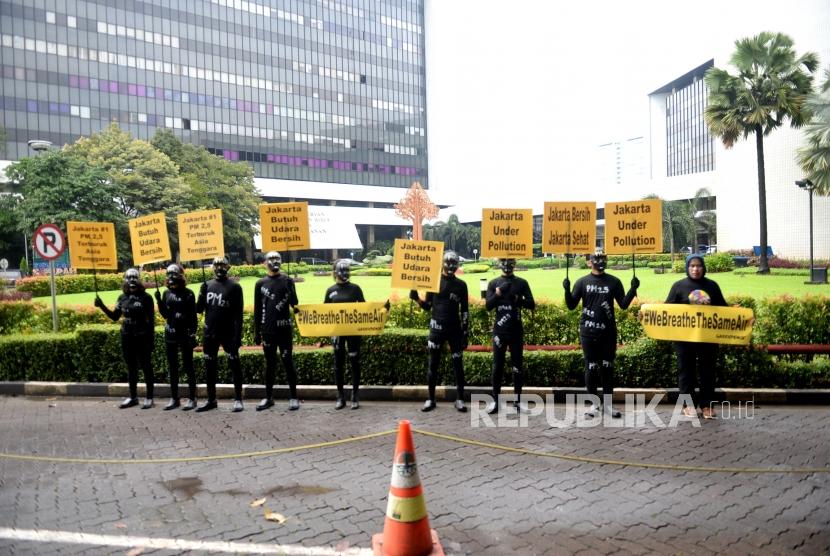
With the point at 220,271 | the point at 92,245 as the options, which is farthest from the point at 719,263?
the point at 92,245

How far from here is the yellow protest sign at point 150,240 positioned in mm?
9492

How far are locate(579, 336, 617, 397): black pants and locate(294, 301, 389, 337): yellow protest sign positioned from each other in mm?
3007

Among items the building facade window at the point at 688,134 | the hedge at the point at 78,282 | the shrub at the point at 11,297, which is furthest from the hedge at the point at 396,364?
the building facade window at the point at 688,134

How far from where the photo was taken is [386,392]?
30.4ft

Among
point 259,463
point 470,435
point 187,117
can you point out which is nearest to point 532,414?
point 470,435

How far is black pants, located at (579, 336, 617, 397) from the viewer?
764cm

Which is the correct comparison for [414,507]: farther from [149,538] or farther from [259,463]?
[259,463]

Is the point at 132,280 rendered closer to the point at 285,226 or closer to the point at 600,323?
the point at 285,226

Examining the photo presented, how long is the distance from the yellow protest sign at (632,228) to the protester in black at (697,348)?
40.4 inches

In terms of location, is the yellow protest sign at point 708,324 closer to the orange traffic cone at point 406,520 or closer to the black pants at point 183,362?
the orange traffic cone at point 406,520

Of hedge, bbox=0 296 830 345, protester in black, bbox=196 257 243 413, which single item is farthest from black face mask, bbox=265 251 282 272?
hedge, bbox=0 296 830 345

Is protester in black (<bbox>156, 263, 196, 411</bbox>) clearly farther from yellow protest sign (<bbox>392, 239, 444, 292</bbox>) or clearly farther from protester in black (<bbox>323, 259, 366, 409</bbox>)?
yellow protest sign (<bbox>392, 239, 444, 292</bbox>)

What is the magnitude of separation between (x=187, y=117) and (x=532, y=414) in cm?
8072

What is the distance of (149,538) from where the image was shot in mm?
4414
